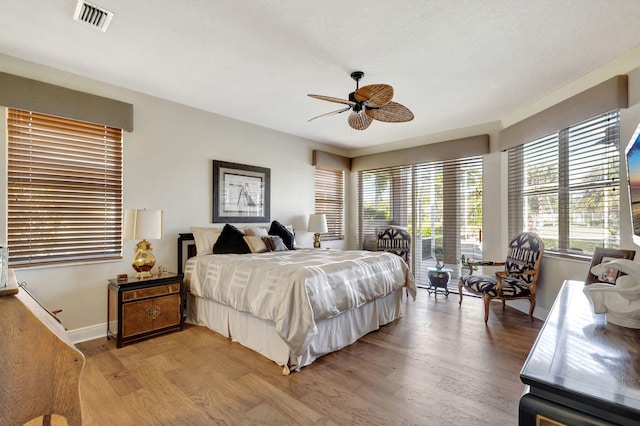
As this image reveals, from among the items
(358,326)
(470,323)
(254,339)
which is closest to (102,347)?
(254,339)

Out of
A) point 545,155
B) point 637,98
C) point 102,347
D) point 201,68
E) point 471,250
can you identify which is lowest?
point 102,347

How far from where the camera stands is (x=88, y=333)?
2.97 metres

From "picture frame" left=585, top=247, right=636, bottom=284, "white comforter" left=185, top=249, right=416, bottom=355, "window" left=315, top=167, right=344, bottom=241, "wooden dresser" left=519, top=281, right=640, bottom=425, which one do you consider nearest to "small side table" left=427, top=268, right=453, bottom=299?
"white comforter" left=185, top=249, right=416, bottom=355

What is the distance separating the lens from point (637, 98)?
8.38ft

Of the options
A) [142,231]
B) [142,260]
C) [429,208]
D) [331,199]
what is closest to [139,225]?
[142,231]

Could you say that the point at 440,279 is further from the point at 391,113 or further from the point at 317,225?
the point at 391,113

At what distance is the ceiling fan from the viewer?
8.19ft

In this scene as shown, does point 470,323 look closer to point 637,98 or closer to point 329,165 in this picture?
point 637,98

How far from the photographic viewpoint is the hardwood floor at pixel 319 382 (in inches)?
71.1

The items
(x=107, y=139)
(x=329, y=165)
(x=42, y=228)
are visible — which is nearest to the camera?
(x=42, y=228)

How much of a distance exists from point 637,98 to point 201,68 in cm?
380

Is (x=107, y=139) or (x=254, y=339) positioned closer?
(x=254, y=339)

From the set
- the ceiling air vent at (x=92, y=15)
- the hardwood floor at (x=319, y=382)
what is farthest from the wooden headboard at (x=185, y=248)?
the ceiling air vent at (x=92, y=15)

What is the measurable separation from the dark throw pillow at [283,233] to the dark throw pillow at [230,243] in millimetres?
673
